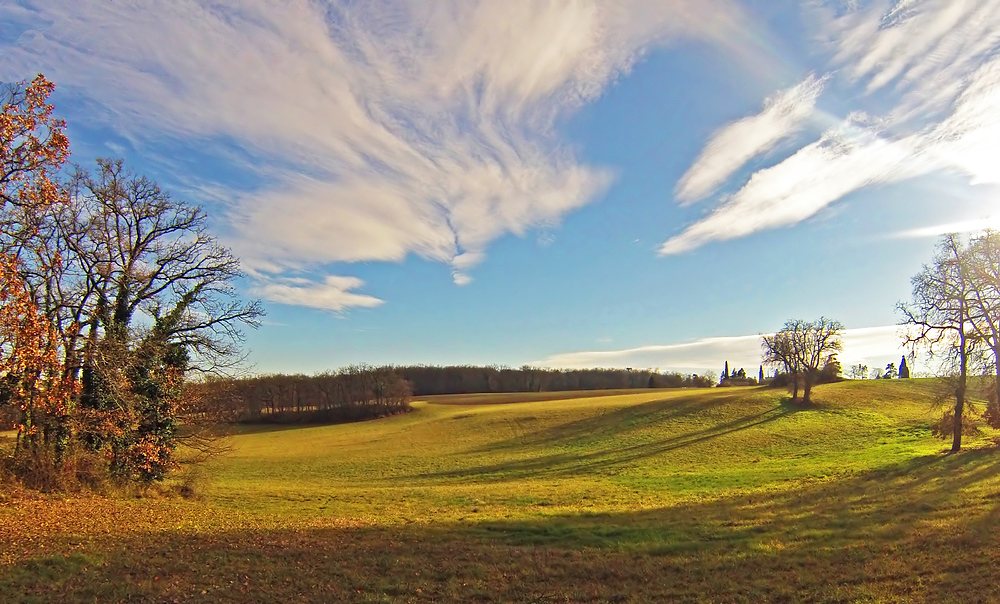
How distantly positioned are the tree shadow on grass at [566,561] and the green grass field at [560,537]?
0.16 feet

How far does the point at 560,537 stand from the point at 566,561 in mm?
2544

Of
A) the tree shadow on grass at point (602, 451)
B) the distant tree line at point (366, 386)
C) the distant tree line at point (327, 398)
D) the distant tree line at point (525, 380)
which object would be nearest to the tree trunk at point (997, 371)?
the tree shadow on grass at point (602, 451)

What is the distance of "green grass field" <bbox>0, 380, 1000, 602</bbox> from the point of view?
8914mm

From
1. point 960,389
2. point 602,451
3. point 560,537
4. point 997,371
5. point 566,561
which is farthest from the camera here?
point 602,451

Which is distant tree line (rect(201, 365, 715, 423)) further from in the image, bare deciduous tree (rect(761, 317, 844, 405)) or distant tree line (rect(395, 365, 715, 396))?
bare deciduous tree (rect(761, 317, 844, 405))

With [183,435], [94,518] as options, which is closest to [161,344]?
[183,435]

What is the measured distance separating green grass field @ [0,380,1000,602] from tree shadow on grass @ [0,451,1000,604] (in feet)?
0.16

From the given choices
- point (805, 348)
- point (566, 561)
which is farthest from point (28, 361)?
point (805, 348)

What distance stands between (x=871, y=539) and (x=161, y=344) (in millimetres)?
24853

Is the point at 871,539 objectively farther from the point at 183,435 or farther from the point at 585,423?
the point at 585,423

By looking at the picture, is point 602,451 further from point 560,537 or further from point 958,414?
point 560,537

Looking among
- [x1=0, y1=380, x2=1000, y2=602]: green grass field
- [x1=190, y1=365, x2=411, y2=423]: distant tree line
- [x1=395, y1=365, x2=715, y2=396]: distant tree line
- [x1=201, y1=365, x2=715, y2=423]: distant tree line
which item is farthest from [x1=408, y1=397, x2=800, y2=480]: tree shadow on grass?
[x1=395, y1=365, x2=715, y2=396]: distant tree line

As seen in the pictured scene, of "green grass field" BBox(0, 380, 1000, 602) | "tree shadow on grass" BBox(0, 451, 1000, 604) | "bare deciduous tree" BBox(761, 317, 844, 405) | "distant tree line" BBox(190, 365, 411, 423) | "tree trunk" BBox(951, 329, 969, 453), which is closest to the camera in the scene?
"tree shadow on grass" BBox(0, 451, 1000, 604)

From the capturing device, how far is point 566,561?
10.8 m
